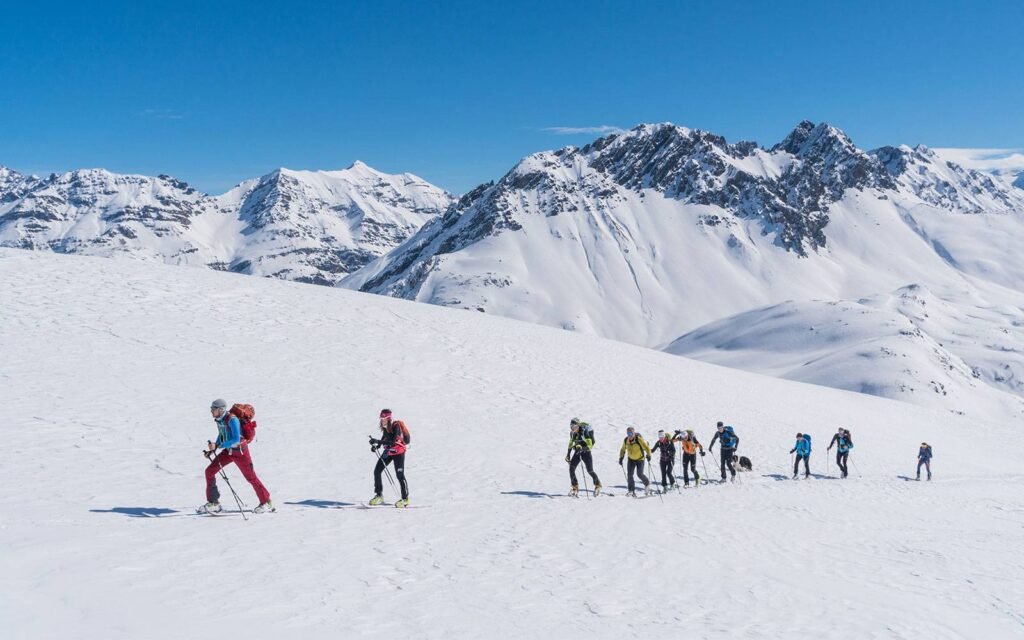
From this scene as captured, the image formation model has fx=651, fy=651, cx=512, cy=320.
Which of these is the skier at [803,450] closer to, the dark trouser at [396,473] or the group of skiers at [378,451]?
the group of skiers at [378,451]

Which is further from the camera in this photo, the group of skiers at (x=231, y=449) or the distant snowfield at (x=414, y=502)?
the group of skiers at (x=231, y=449)

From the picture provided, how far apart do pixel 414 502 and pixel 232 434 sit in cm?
462

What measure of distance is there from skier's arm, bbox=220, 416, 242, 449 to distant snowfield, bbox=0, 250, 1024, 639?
1380 mm

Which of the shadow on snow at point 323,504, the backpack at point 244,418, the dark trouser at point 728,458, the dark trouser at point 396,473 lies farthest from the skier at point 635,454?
the backpack at point 244,418

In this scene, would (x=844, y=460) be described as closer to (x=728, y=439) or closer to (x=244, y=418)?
(x=728, y=439)

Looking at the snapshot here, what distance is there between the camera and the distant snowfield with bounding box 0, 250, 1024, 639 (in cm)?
834

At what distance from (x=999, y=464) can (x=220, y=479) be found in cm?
3669

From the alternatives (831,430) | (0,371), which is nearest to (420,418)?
(0,371)

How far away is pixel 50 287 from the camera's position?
30.6 metres

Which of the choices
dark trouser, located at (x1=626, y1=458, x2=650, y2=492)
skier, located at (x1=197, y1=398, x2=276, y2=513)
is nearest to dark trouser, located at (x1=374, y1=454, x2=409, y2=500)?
skier, located at (x1=197, y1=398, x2=276, y2=513)

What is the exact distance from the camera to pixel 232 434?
1222 centimetres

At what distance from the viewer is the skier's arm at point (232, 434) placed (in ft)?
40.0

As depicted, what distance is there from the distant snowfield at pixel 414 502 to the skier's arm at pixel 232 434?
4.53 ft

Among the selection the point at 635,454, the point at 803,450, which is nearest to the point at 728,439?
the point at 803,450
